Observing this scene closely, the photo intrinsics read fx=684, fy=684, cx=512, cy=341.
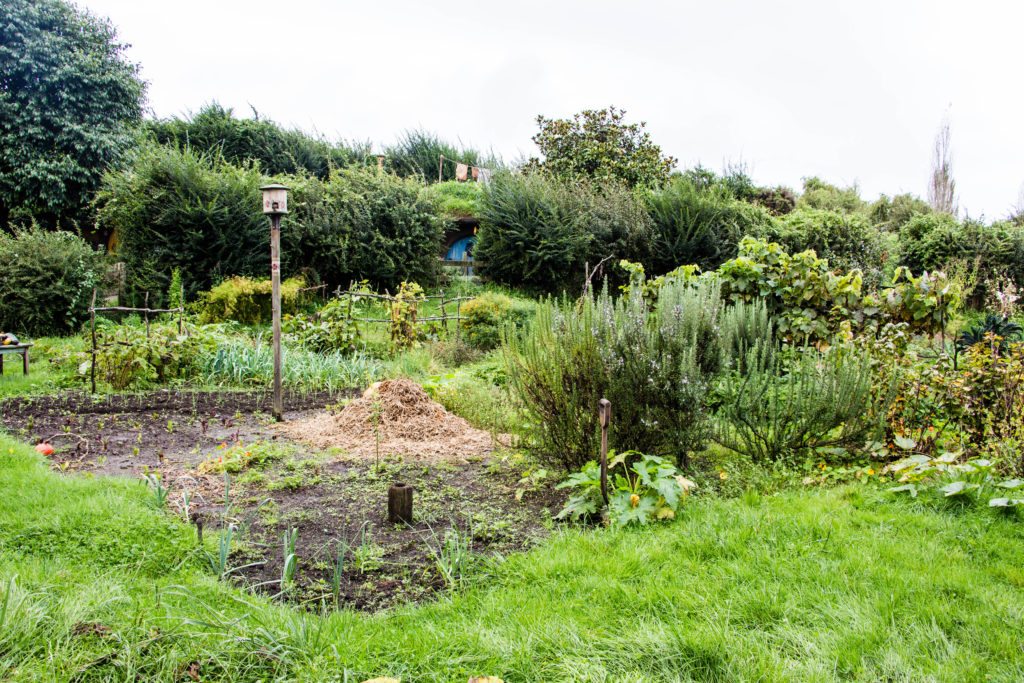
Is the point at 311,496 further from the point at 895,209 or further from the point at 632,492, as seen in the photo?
the point at 895,209

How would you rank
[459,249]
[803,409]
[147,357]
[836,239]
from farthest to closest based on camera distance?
[459,249], [836,239], [147,357], [803,409]

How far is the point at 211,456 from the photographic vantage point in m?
4.69

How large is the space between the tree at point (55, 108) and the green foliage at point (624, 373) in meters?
15.8

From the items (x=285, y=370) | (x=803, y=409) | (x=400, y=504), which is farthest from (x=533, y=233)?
(x=400, y=504)

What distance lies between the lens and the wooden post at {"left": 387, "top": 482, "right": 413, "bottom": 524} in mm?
3490

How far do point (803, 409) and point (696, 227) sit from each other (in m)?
10.2

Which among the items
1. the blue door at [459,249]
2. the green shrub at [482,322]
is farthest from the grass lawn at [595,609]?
the blue door at [459,249]

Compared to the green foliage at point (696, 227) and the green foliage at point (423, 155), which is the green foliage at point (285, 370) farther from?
the green foliage at point (423, 155)

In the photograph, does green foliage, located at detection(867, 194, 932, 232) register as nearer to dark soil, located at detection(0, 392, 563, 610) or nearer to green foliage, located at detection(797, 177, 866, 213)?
green foliage, located at detection(797, 177, 866, 213)

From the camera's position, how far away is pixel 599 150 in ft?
63.8

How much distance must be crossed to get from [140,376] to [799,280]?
22.1ft

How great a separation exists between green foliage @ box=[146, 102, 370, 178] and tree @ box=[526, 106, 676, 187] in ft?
19.7

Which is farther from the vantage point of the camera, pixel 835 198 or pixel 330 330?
pixel 835 198

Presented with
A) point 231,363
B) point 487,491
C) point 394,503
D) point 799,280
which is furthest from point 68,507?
point 799,280
